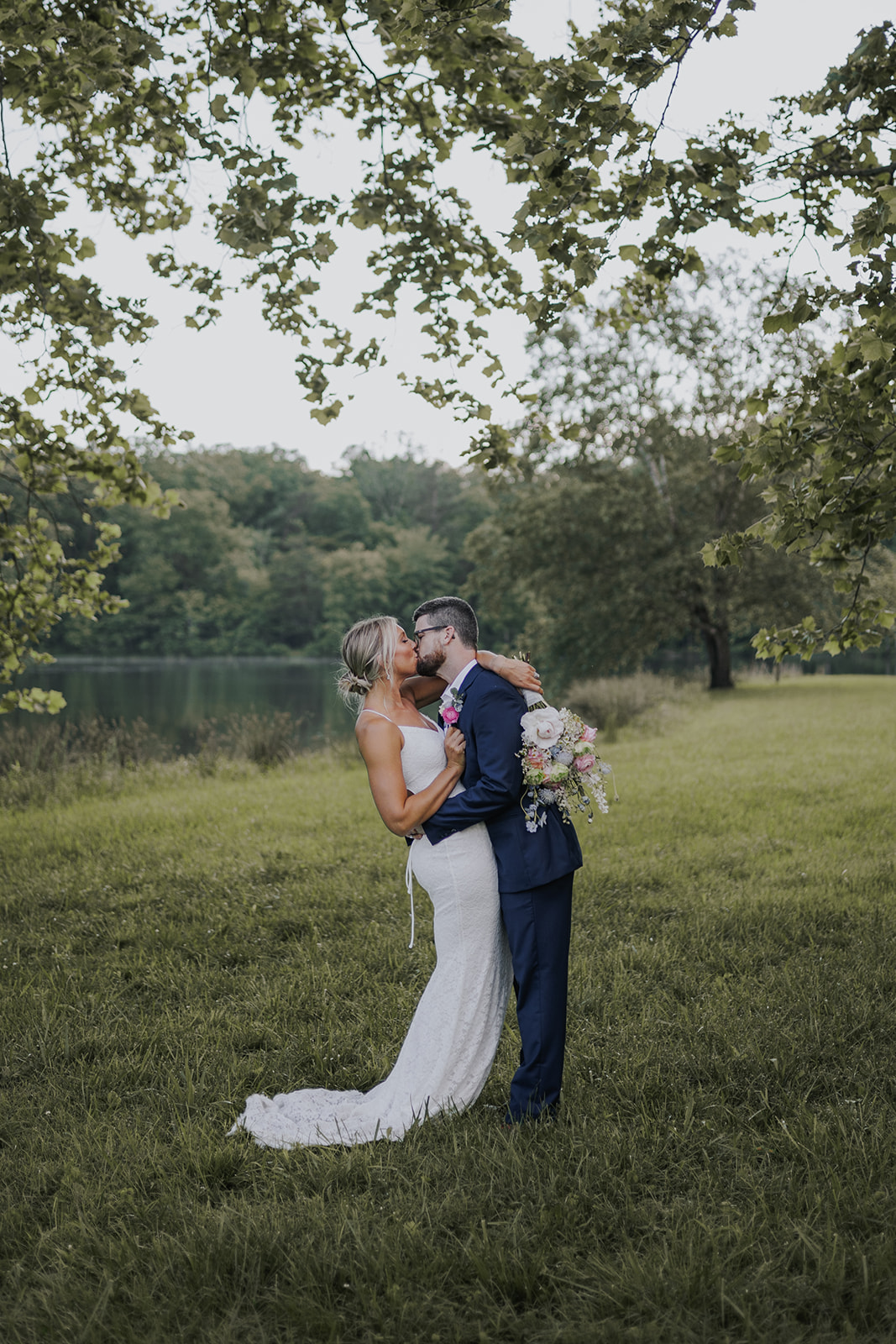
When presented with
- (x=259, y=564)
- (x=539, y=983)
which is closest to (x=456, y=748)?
(x=539, y=983)

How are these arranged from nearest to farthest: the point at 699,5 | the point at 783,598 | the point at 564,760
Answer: the point at 564,760
the point at 699,5
the point at 783,598

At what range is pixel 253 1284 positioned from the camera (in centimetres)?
285

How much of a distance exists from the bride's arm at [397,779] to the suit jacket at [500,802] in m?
0.06

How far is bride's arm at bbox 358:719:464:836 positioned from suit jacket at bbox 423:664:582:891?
0.19 ft

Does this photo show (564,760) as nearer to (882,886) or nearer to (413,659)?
(413,659)

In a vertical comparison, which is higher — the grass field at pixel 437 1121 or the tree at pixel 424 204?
the tree at pixel 424 204

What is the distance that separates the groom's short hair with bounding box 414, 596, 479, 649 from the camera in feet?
12.9

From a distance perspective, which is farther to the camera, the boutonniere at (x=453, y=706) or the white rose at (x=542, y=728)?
the boutonniere at (x=453, y=706)

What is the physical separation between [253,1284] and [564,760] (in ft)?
6.63

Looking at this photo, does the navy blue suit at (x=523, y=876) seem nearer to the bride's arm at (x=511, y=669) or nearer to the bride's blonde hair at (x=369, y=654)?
the bride's arm at (x=511, y=669)

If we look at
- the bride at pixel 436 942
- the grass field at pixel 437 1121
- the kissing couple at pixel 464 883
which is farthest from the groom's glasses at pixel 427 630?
the grass field at pixel 437 1121

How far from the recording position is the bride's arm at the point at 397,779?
370cm

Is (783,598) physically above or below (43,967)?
above

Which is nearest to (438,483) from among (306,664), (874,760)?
(306,664)
